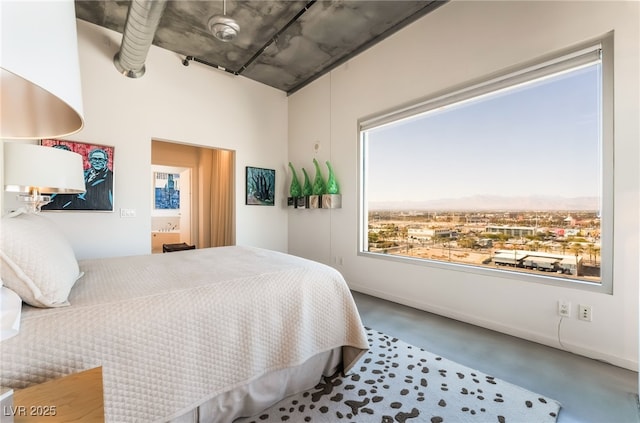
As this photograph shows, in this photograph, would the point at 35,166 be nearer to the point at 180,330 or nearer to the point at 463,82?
the point at 180,330

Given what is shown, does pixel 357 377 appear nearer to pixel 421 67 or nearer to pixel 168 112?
pixel 421 67

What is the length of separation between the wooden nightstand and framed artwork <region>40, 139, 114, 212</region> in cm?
306

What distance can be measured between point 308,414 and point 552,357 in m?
1.90

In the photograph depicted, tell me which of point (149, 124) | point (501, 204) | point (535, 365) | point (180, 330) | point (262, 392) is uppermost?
point (149, 124)

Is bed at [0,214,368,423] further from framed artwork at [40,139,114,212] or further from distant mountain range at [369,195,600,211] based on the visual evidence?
distant mountain range at [369,195,600,211]

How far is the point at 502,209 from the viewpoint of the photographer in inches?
105

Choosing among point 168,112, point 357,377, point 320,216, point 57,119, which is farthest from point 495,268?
point 168,112

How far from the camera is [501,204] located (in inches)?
105

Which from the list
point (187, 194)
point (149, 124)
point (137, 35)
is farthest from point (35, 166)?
point (187, 194)

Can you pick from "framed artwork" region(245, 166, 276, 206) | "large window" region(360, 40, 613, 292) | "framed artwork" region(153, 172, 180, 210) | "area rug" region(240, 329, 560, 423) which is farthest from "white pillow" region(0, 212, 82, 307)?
"framed artwork" region(153, 172, 180, 210)

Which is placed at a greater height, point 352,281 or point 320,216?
point 320,216

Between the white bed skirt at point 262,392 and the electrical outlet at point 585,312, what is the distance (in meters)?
1.88

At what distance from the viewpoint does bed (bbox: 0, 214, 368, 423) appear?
0.98 metres

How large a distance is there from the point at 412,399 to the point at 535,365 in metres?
1.06
